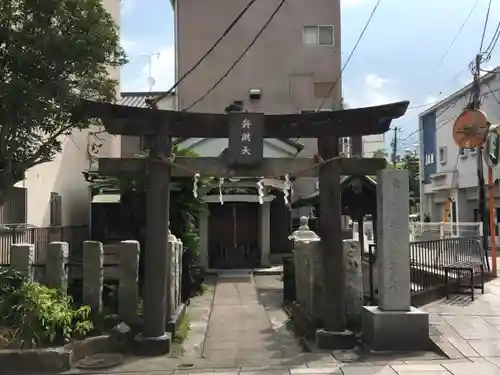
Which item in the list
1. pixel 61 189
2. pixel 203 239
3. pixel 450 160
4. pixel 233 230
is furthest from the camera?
pixel 450 160

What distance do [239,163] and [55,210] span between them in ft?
31.8

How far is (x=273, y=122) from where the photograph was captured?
1000 centimetres

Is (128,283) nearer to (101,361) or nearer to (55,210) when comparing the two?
(101,361)

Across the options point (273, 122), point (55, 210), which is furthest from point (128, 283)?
point (55, 210)

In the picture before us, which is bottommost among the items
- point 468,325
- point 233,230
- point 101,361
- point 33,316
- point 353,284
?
point 101,361

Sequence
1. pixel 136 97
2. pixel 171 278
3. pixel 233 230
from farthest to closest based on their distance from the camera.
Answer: pixel 136 97 → pixel 233 230 → pixel 171 278

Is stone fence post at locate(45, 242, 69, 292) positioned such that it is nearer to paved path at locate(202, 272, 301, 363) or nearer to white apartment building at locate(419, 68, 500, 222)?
paved path at locate(202, 272, 301, 363)

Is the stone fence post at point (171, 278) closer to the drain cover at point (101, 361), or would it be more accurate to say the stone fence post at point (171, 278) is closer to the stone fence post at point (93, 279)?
the stone fence post at point (93, 279)

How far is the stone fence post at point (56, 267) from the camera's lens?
31.0ft

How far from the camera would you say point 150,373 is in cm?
814

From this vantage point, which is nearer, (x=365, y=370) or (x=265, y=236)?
(x=365, y=370)

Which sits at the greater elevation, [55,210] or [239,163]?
[239,163]

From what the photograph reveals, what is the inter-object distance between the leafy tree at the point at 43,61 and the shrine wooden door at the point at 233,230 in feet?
48.2

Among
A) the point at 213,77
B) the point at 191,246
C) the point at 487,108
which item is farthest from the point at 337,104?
the point at 191,246
